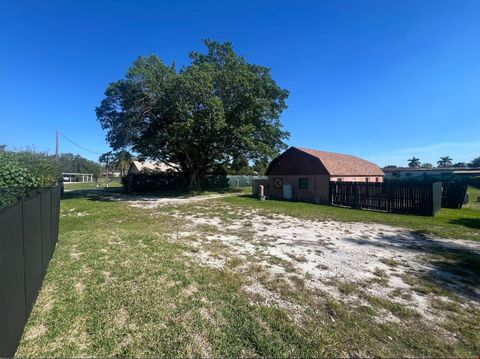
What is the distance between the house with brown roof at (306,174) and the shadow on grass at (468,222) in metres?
7.80

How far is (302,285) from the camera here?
182 inches

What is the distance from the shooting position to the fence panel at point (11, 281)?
228cm

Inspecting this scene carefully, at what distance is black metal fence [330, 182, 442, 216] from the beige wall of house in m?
1.40

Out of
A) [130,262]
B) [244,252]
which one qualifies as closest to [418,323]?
[244,252]

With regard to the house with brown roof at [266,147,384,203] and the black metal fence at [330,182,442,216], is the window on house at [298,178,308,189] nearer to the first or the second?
the house with brown roof at [266,147,384,203]

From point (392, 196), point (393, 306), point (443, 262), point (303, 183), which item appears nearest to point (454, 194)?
point (392, 196)

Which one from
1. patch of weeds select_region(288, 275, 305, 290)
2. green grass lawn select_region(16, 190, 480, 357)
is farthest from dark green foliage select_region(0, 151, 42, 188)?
patch of weeds select_region(288, 275, 305, 290)

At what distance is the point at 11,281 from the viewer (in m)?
2.54

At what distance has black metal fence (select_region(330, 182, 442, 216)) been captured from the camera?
525 inches

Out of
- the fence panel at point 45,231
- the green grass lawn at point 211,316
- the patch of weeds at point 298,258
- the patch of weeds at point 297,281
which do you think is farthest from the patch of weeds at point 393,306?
the fence panel at point 45,231

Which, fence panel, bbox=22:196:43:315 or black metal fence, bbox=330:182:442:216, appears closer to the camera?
fence panel, bbox=22:196:43:315

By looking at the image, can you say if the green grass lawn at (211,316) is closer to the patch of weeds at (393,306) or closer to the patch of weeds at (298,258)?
the patch of weeds at (393,306)

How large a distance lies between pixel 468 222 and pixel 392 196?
369 centimetres

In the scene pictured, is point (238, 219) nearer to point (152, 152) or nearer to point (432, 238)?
point (432, 238)
